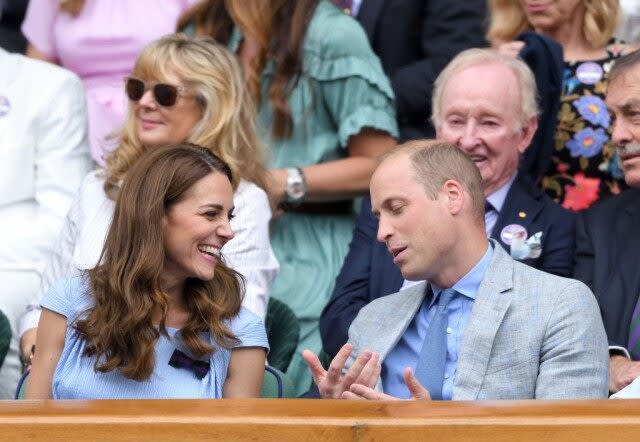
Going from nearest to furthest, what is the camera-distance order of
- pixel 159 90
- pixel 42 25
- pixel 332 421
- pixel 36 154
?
pixel 332 421, pixel 159 90, pixel 36 154, pixel 42 25

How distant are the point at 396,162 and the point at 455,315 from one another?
0.46m

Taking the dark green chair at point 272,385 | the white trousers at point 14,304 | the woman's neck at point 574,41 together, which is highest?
the woman's neck at point 574,41

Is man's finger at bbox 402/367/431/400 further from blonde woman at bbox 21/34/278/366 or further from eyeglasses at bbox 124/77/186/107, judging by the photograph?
eyeglasses at bbox 124/77/186/107

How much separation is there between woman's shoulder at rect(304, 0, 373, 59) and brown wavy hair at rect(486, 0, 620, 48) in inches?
20.1

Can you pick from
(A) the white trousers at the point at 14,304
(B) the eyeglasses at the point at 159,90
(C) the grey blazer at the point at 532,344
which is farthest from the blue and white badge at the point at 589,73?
(A) the white trousers at the point at 14,304

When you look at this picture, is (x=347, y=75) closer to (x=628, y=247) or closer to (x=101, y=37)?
(x=101, y=37)

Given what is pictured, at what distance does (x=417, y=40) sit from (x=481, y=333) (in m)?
2.29

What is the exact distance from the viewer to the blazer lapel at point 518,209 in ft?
15.8

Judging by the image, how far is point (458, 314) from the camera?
4102mm

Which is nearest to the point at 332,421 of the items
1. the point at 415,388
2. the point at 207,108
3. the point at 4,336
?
the point at 415,388

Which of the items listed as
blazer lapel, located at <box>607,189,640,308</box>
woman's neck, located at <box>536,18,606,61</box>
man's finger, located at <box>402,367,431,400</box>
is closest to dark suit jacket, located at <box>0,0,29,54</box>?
woman's neck, located at <box>536,18,606,61</box>

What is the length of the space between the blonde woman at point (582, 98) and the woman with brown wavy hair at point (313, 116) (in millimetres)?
563

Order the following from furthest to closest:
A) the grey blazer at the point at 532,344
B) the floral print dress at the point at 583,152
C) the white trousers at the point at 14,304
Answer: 1. the floral print dress at the point at 583,152
2. the white trousers at the point at 14,304
3. the grey blazer at the point at 532,344

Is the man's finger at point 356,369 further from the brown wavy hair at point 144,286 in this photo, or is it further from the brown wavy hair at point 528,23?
the brown wavy hair at point 528,23
